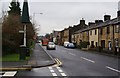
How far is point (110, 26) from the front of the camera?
2866 cm

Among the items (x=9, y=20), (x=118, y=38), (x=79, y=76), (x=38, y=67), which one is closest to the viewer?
(x=79, y=76)

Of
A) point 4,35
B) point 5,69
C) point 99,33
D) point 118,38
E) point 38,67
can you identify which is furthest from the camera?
point 99,33

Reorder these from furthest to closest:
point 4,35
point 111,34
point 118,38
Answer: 1. point 111,34
2. point 118,38
3. point 4,35

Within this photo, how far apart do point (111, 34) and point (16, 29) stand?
18.1 m

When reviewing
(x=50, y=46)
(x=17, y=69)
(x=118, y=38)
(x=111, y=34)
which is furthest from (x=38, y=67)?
(x=50, y=46)

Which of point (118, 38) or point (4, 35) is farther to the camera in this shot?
point (118, 38)

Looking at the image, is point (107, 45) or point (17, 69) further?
point (107, 45)

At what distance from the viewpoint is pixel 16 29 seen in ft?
62.8

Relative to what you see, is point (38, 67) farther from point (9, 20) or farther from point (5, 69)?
point (9, 20)

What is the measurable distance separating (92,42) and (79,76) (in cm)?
3080

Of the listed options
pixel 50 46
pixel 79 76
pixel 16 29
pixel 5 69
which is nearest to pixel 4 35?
pixel 16 29

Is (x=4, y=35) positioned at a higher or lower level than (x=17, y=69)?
higher

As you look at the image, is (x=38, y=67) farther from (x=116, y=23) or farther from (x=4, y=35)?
(x=116, y=23)

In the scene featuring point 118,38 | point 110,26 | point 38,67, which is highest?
point 110,26
